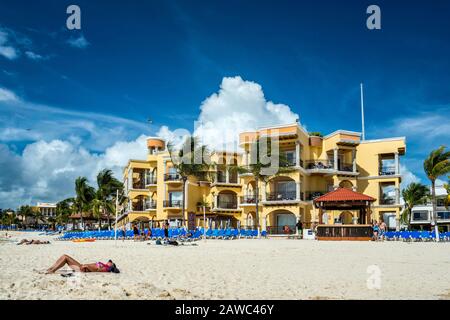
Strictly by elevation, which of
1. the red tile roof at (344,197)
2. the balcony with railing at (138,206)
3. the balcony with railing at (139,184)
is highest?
A: the balcony with railing at (139,184)

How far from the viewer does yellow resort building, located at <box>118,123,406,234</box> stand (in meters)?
41.0

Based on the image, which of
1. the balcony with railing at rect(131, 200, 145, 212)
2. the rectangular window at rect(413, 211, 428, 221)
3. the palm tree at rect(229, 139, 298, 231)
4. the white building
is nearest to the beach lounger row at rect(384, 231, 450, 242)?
the palm tree at rect(229, 139, 298, 231)

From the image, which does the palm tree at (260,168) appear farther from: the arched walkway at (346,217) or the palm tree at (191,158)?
the arched walkway at (346,217)

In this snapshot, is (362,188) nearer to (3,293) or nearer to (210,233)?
(210,233)

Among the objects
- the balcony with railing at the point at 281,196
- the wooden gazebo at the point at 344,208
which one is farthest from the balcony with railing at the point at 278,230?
the wooden gazebo at the point at 344,208

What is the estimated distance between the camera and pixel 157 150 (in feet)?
178

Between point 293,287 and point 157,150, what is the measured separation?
46.1 meters

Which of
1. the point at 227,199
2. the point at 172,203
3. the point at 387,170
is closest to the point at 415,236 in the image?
the point at 387,170

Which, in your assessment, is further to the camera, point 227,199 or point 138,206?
point 138,206

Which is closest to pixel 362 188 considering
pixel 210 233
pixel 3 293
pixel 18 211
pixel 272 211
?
pixel 272 211

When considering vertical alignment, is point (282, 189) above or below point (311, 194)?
above

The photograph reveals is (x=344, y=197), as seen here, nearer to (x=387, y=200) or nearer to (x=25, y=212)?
(x=387, y=200)

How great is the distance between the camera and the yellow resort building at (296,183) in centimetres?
4103

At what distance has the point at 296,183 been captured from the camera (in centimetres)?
4038
